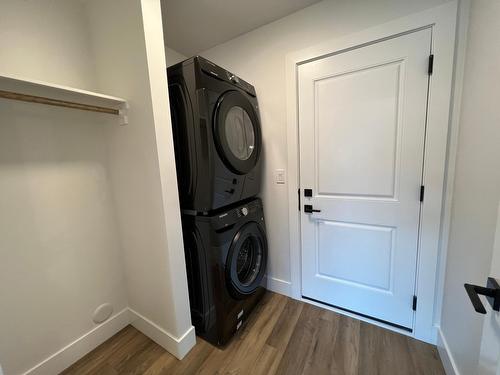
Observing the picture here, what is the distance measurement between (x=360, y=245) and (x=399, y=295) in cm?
41

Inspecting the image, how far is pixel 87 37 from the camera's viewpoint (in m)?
1.38

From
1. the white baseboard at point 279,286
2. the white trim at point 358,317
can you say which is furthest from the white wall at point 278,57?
the white trim at point 358,317

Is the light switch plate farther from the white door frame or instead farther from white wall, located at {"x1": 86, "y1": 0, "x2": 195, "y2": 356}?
white wall, located at {"x1": 86, "y1": 0, "x2": 195, "y2": 356}

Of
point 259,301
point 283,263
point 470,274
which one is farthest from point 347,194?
point 259,301

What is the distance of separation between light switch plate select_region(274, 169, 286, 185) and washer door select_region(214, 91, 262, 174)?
0.24 meters

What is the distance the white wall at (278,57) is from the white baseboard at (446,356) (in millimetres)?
1052

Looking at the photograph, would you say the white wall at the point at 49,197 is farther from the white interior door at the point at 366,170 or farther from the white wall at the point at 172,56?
the white interior door at the point at 366,170

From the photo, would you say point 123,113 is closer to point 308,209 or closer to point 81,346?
point 308,209

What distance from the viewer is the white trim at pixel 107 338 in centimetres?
125

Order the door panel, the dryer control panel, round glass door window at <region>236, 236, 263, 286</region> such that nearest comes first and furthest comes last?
the dryer control panel, the door panel, round glass door window at <region>236, 236, 263, 286</region>

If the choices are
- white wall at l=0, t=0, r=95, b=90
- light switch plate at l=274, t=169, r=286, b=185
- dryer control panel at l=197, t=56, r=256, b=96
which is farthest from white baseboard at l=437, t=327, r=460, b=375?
white wall at l=0, t=0, r=95, b=90

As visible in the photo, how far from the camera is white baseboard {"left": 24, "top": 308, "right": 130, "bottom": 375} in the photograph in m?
1.23

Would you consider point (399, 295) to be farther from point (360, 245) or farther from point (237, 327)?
point (237, 327)

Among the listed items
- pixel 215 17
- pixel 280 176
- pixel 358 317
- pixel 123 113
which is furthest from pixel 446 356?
pixel 215 17
